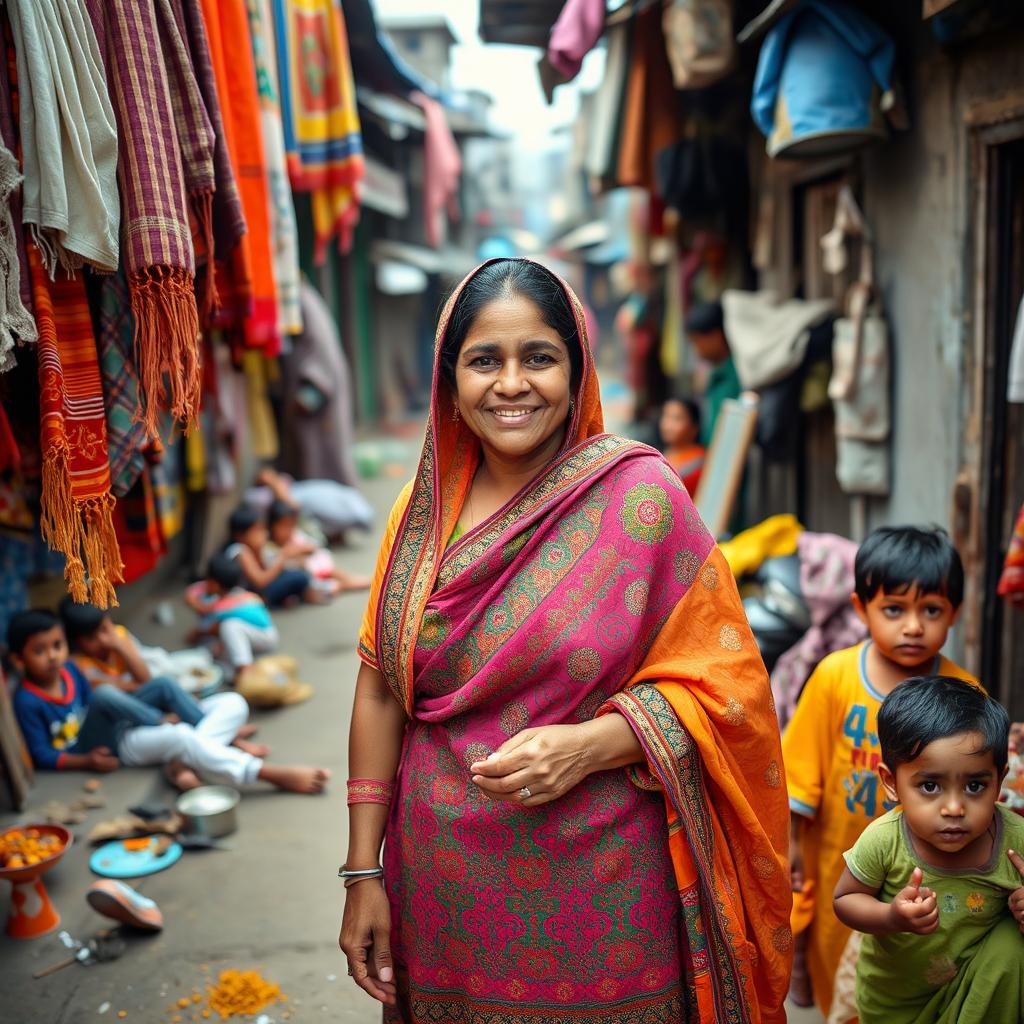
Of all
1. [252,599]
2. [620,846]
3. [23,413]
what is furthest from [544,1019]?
[252,599]

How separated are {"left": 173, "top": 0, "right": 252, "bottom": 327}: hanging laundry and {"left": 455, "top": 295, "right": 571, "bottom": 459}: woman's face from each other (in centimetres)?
70

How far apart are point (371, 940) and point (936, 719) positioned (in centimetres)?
111

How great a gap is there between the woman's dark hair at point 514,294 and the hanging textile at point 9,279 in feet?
2.32

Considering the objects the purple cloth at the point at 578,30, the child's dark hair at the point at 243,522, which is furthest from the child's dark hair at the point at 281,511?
the purple cloth at the point at 578,30

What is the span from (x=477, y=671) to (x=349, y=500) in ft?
24.8

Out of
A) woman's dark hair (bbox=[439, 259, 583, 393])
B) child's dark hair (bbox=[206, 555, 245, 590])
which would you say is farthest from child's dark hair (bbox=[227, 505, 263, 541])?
woman's dark hair (bbox=[439, 259, 583, 393])

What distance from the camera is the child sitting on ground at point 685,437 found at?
6.30m

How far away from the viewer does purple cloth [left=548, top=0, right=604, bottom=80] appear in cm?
504

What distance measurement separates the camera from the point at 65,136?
5.61ft

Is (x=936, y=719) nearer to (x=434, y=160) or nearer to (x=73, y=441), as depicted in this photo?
(x=73, y=441)

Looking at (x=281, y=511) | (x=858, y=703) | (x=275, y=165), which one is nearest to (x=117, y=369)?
(x=275, y=165)

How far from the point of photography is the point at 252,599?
605 cm

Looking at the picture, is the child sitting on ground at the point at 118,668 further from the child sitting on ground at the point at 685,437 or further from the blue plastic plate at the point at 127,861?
the child sitting on ground at the point at 685,437

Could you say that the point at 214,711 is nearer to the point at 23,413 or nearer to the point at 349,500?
the point at 23,413
